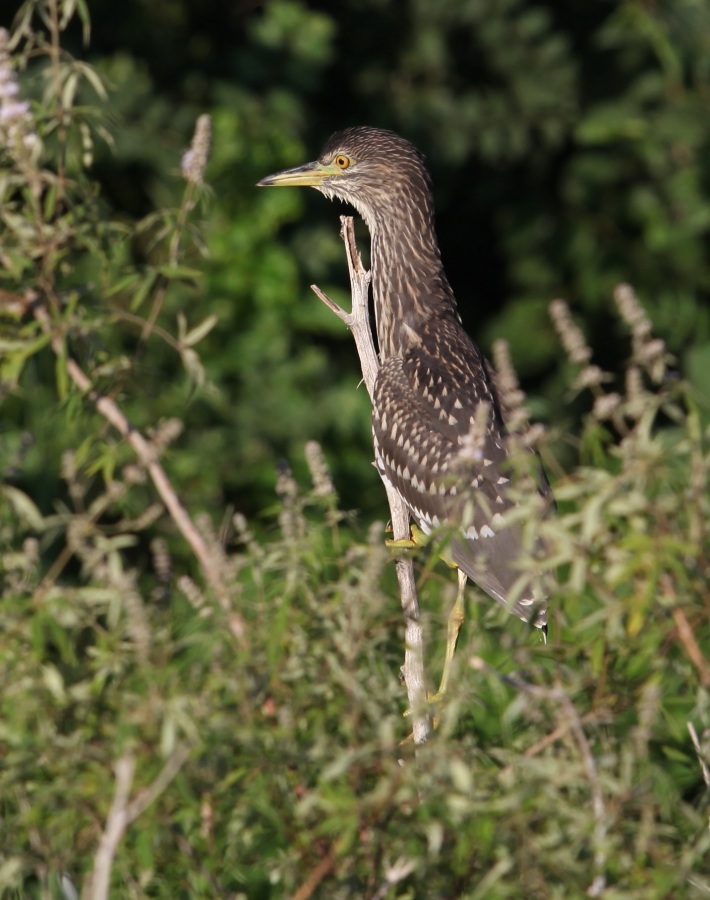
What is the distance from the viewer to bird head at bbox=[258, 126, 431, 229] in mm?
5422

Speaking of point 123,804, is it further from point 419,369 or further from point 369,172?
point 369,172

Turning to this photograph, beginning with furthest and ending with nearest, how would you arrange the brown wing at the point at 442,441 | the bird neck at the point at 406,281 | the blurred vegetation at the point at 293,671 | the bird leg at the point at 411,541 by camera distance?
the bird neck at the point at 406,281
the brown wing at the point at 442,441
the bird leg at the point at 411,541
the blurred vegetation at the point at 293,671

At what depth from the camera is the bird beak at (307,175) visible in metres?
5.38

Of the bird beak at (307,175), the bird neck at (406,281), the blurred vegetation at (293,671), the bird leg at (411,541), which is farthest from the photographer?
the bird beak at (307,175)

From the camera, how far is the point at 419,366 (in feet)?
16.2

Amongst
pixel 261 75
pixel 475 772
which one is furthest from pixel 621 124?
pixel 475 772

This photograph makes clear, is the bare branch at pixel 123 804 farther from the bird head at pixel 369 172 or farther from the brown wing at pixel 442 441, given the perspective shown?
the bird head at pixel 369 172

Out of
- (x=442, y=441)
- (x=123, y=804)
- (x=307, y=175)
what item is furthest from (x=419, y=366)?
(x=123, y=804)

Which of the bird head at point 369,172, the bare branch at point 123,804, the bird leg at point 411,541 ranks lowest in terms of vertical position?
the bird leg at point 411,541

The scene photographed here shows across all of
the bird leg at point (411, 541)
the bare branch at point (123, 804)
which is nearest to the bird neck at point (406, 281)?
the bird leg at point (411, 541)

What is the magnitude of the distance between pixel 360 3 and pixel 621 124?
1779 millimetres

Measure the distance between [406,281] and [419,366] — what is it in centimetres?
51

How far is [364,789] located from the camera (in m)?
2.42

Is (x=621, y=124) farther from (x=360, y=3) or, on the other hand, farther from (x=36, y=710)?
(x=36, y=710)
